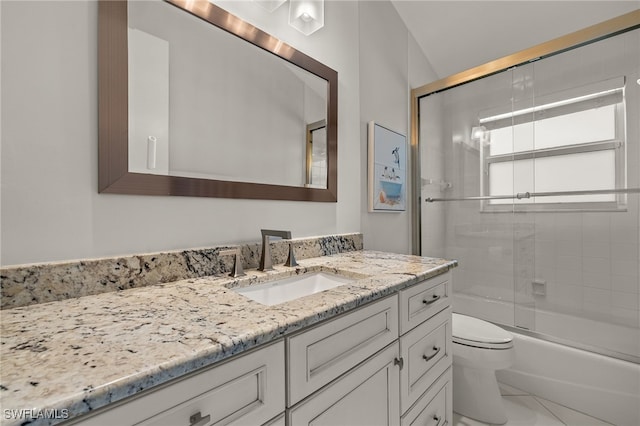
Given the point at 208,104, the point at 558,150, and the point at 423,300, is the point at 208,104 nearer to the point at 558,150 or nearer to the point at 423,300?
the point at 423,300

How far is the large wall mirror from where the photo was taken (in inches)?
34.1

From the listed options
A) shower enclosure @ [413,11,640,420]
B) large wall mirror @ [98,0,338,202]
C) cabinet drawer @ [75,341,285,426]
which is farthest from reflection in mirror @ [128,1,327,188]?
shower enclosure @ [413,11,640,420]

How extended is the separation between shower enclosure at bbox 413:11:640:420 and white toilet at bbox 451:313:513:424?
0.53 meters

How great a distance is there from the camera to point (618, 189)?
1.75m

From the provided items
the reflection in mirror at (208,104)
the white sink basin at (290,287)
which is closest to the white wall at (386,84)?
the reflection in mirror at (208,104)

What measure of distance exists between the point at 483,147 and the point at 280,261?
6.04ft

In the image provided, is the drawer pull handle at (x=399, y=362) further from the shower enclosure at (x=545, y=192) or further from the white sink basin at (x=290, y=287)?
the shower enclosure at (x=545, y=192)

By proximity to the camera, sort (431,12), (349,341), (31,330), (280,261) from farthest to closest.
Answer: (431,12) < (280,261) < (349,341) < (31,330)

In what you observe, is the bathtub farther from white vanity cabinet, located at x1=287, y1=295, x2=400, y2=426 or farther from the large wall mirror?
the large wall mirror

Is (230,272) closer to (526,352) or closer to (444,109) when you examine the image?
(526,352)

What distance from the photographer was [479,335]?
159 cm

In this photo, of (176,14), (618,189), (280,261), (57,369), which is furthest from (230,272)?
(618,189)

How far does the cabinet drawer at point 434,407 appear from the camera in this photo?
1.04 meters

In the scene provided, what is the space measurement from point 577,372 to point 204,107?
230 cm
